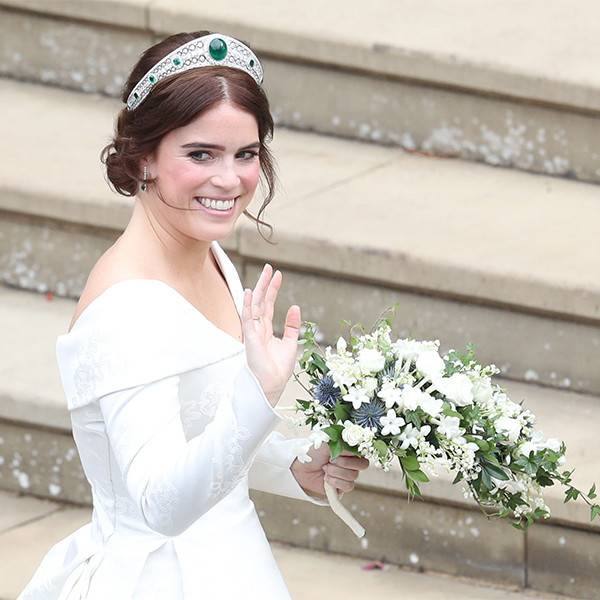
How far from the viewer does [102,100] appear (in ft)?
17.5

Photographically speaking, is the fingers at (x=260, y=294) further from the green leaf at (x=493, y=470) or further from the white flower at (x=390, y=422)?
the green leaf at (x=493, y=470)

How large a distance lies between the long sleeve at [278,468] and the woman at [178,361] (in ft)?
0.15

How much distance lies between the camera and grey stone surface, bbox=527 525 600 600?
3.98 meters

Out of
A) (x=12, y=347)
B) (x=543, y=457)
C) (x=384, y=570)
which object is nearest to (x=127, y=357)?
(x=543, y=457)

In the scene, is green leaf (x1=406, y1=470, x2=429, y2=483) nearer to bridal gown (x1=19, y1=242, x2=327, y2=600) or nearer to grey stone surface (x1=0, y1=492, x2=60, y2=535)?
bridal gown (x1=19, y1=242, x2=327, y2=600)

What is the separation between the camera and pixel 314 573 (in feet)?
13.5

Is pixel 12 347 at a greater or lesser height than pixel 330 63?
lesser

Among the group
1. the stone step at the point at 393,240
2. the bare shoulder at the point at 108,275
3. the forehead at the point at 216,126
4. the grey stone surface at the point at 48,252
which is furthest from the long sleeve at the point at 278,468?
the grey stone surface at the point at 48,252

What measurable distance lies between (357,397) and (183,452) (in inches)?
11.8

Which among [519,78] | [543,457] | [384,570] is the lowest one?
[384,570]

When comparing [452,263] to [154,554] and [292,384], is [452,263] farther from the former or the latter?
[154,554]

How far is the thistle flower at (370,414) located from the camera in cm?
266

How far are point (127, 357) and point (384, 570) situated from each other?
167 centimetres

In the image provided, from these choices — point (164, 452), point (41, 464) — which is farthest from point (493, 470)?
point (41, 464)
